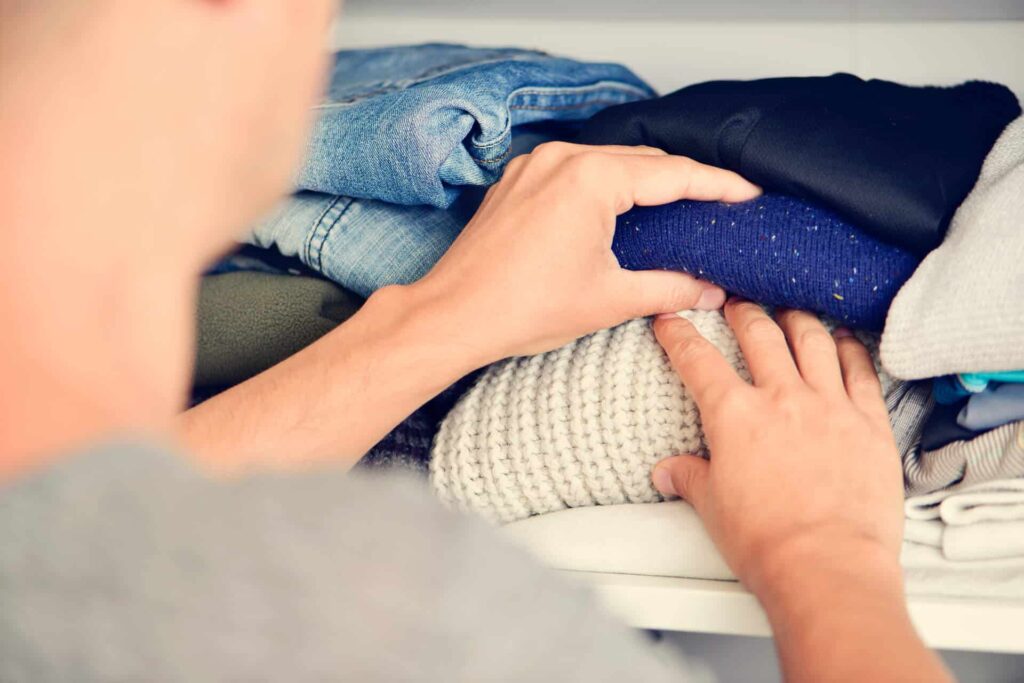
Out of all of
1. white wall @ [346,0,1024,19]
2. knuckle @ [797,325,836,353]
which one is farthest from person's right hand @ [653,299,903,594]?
white wall @ [346,0,1024,19]

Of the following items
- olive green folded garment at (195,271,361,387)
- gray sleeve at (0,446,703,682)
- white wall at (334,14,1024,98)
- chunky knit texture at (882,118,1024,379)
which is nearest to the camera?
gray sleeve at (0,446,703,682)

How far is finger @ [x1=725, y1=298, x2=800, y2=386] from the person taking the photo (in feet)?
1.91

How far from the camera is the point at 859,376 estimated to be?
23.2 inches

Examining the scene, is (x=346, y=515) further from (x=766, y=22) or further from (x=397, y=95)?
(x=766, y=22)

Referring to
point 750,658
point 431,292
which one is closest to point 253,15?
point 431,292

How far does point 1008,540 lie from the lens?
538mm

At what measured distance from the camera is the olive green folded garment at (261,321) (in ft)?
2.38

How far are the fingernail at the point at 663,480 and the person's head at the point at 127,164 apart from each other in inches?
14.3

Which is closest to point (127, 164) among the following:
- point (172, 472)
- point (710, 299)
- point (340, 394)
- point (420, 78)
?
point (172, 472)

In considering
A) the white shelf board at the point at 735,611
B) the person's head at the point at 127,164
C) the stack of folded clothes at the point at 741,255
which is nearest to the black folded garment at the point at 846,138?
the stack of folded clothes at the point at 741,255

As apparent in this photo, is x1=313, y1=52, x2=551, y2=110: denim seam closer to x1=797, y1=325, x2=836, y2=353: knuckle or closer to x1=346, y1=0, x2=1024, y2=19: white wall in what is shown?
x1=346, y1=0, x2=1024, y2=19: white wall

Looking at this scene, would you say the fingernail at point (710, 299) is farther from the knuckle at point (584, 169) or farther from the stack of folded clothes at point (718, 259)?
the knuckle at point (584, 169)

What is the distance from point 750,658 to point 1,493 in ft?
2.10

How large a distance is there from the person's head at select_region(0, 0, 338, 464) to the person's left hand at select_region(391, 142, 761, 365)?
1.02ft
